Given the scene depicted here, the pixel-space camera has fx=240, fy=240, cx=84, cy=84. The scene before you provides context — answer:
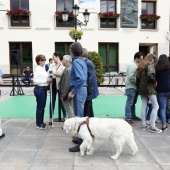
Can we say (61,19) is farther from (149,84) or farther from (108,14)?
(149,84)

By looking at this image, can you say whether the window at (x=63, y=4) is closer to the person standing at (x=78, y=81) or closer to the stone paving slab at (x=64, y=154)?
the stone paving slab at (x=64, y=154)

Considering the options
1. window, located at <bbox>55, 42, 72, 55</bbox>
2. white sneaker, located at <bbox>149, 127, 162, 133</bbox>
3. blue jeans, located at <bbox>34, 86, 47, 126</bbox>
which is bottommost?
white sneaker, located at <bbox>149, 127, 162, 133</bbox>

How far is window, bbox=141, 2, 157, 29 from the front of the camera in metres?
22.8

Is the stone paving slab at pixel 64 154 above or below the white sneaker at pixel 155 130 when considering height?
below

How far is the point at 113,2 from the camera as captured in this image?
22.7 meters

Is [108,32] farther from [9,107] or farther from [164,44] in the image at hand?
[9,107]

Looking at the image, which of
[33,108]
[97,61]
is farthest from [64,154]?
[97,61]

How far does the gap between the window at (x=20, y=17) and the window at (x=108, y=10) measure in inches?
269

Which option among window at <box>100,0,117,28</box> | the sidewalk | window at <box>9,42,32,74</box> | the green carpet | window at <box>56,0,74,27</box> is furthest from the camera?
window at <box>100,0,117,28</box>

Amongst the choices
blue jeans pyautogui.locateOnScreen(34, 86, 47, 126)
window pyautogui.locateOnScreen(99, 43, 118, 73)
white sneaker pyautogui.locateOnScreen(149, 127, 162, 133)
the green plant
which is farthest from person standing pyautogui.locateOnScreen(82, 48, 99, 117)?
window pyautogui.locateOnScreen(99, 43, 118, 73)

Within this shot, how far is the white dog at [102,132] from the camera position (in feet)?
13.4

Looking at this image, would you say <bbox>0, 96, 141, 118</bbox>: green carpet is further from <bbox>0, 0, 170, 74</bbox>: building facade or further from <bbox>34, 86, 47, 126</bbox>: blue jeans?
<bbox>0, 0, 170, 74</bbox>: building facade

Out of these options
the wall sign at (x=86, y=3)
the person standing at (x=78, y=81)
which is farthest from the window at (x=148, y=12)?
the person standing at (x=78, y=81)

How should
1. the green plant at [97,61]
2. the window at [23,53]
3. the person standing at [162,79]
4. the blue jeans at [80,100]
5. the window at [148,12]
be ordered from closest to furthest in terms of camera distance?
the blue jeans at [80,100] → the person standing at [162,79] → the green plant at [97,61] → the window at [23,53] → the window at [148,12]
